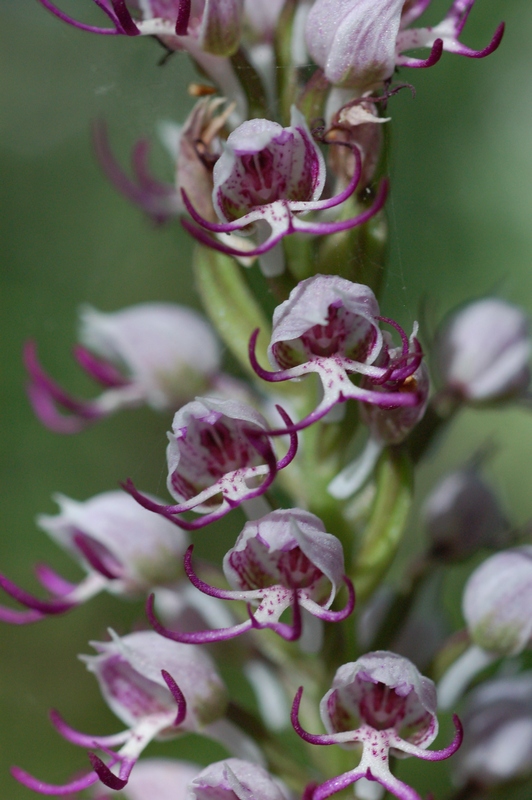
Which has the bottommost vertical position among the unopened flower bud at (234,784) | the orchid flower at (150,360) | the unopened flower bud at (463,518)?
the unopened flower bud at (463,518)

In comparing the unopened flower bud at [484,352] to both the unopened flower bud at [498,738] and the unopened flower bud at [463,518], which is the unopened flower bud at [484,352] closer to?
the unopened flower bud at [463,518]

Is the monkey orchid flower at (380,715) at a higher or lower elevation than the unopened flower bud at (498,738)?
higher

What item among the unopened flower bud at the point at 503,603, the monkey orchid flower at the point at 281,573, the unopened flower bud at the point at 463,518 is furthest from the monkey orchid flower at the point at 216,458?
the unopened flower bud at the point at 463,518

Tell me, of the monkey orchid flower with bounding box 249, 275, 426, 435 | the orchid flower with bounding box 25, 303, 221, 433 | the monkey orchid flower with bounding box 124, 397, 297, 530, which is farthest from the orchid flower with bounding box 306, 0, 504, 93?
the orchid flower with bounding box 25, 303, 221, 433

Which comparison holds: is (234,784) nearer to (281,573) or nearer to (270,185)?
(281,573)

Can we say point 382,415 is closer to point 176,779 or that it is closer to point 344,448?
point 344,448

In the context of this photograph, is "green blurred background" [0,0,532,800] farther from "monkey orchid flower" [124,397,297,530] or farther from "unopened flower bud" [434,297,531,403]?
"monkey orchid flower" [124,397,297,530]

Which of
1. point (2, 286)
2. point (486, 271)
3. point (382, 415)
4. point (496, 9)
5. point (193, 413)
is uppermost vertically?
point (193, 413)

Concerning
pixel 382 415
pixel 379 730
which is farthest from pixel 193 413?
pixel 379 730
